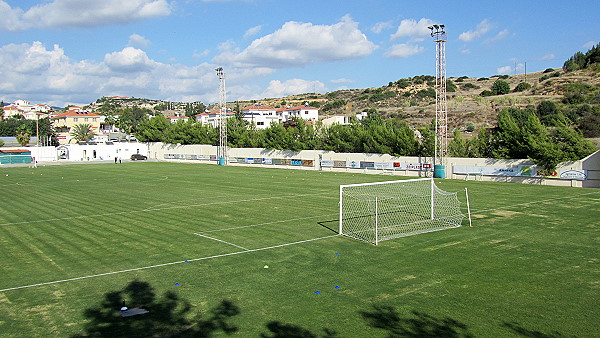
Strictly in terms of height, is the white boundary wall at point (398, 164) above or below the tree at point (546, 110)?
below

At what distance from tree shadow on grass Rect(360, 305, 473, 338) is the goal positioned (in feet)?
21.9

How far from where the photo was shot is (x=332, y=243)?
56.0 feet

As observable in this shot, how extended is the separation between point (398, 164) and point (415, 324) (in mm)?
41590

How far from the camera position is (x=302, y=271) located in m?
13.5

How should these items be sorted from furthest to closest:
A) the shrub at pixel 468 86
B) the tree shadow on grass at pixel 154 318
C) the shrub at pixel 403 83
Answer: the shrub at pixel 403 83, the shrub at pixel 468 86, the tree shadow on grass at pixel 154 318

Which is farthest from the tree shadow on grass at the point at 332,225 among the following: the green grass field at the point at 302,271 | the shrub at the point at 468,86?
the shrub at the point at 468,86

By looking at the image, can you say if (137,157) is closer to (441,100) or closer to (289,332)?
(441,100)

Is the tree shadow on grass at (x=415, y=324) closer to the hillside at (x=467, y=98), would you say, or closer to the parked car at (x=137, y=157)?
the hillside at (x=467, y=98)

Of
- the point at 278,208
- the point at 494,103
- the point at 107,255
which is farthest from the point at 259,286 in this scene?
the point at 494,103

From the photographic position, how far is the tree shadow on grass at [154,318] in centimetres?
922

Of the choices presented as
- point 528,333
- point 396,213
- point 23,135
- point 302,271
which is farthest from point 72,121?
point 528,333

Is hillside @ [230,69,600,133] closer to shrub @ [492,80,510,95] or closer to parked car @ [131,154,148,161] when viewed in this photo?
shrub @ [492,80,510,95]

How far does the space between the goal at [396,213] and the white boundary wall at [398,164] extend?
42.9 feet

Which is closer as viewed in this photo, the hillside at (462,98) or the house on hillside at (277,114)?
the hillside at (462,98)
